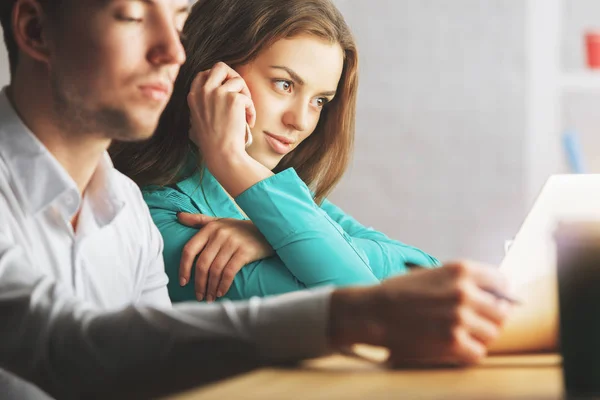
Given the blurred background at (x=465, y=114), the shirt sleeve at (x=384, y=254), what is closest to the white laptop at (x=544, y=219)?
the shirt sleeve at (x=384, y=254)

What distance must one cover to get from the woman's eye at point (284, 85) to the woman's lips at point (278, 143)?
0.09 meters

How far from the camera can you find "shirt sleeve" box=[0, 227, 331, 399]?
0.69 metres

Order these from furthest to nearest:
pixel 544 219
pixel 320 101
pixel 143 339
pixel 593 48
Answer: pixel 593 48
pixel 320 101
pixel 544 219
pixel 143 339

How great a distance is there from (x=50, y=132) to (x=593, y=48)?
2511mm

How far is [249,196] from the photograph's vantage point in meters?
1.38

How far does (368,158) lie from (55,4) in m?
2.37

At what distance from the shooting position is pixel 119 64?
85 centimetres

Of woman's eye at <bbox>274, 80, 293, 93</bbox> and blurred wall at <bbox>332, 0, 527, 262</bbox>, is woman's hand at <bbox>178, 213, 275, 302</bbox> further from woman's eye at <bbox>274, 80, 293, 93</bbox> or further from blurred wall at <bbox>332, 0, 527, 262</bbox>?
blurred wall at <bbox>332, 0, 527, 262</bbox>

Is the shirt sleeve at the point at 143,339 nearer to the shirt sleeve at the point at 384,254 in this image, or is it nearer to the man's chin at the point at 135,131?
the man's chin at the point at 135,131

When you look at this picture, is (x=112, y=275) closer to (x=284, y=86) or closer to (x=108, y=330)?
(x=108, y=330)

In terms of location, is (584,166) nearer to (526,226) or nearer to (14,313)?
(526,226)

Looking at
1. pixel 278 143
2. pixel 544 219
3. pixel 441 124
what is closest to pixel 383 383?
pixel 544 219

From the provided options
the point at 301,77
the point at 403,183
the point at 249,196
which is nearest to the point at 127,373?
the point at 249,196

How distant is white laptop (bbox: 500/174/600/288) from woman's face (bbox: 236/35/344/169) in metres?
0.46
